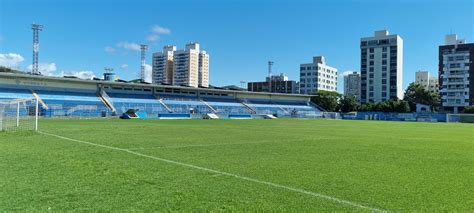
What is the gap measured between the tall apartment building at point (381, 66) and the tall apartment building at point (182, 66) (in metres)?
58.8

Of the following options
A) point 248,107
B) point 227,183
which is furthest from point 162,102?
point 227,183

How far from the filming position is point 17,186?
6566 mm

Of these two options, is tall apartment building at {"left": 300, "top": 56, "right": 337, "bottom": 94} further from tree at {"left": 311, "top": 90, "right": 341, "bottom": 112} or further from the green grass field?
the green grass field

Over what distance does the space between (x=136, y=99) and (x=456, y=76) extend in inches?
3525

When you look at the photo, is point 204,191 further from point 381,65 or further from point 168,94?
point 381,65

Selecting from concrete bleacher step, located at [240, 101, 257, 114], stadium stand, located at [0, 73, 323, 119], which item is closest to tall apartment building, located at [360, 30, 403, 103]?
stadium stand, located at [0, 73, 323, 119]

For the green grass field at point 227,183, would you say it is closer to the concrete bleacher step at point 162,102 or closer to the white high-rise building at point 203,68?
the concrete bleacher step at point 162,102

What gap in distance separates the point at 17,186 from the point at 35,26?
3058 inches

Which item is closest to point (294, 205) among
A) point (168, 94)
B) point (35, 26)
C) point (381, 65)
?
point (168, 94)

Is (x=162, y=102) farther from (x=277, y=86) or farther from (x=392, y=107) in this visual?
(x=277, y=86)

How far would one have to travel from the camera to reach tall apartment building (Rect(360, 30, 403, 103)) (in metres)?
136

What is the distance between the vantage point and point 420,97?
111500 millimetres

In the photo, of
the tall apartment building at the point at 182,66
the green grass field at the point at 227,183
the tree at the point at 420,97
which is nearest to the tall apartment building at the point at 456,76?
the tree at the point at 420,97

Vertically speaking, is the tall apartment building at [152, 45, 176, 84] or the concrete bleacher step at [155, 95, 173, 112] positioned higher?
the tall apartment building at [152, 45, 176, 84]
